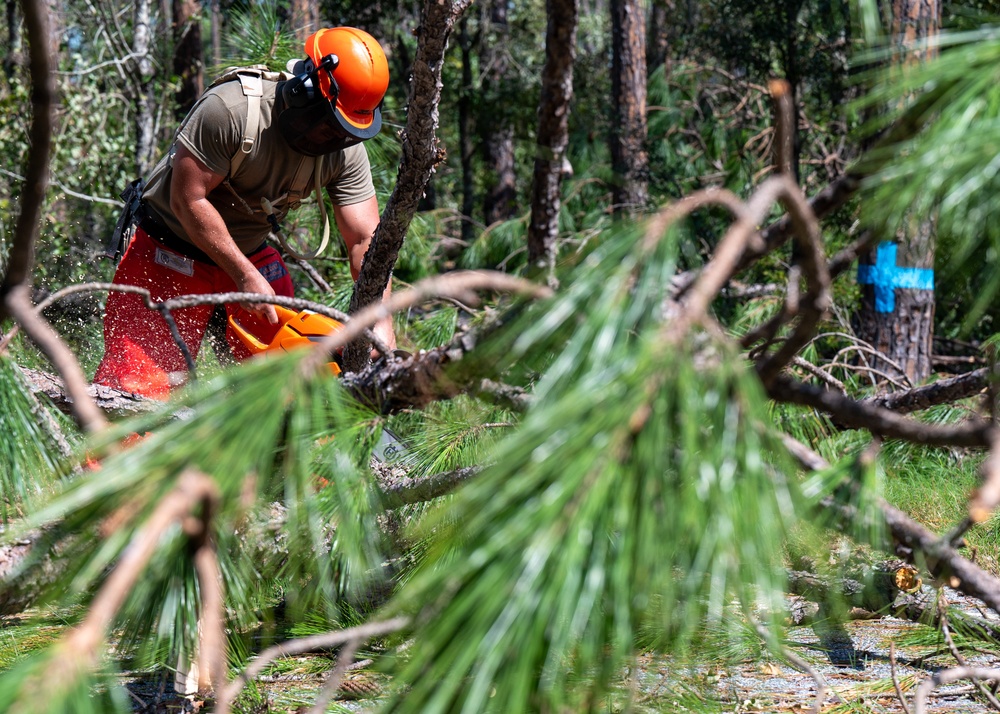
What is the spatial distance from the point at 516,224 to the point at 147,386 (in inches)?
148

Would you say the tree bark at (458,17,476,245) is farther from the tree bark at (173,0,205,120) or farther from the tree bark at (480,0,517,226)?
the tree bark at (173,0,205,120)

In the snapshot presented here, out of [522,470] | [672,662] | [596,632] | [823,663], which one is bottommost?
[823,663]

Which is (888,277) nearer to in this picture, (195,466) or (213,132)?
(213,132)

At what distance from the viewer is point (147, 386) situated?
2.38m

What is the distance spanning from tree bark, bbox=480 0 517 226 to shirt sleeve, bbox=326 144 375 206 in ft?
18.6

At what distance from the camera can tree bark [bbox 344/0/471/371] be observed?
76.7 inches

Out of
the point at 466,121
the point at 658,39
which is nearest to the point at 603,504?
the point at 466,121

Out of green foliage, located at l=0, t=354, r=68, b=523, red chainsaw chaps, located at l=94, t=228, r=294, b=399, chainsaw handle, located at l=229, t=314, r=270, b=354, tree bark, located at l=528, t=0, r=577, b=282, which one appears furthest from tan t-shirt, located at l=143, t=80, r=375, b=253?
green foliage, located at l=0, t=354, r=68, b=523

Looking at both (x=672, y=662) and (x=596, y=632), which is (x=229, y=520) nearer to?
(x=596, y=632)

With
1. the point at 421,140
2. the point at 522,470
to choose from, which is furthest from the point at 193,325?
Result: the point at 522,470

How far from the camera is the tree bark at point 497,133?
8.41 meters

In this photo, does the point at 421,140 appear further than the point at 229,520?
Yes

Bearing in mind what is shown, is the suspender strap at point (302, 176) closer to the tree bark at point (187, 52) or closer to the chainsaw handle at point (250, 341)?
the chainsaw handle at point (250, 341)

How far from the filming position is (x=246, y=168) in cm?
247
